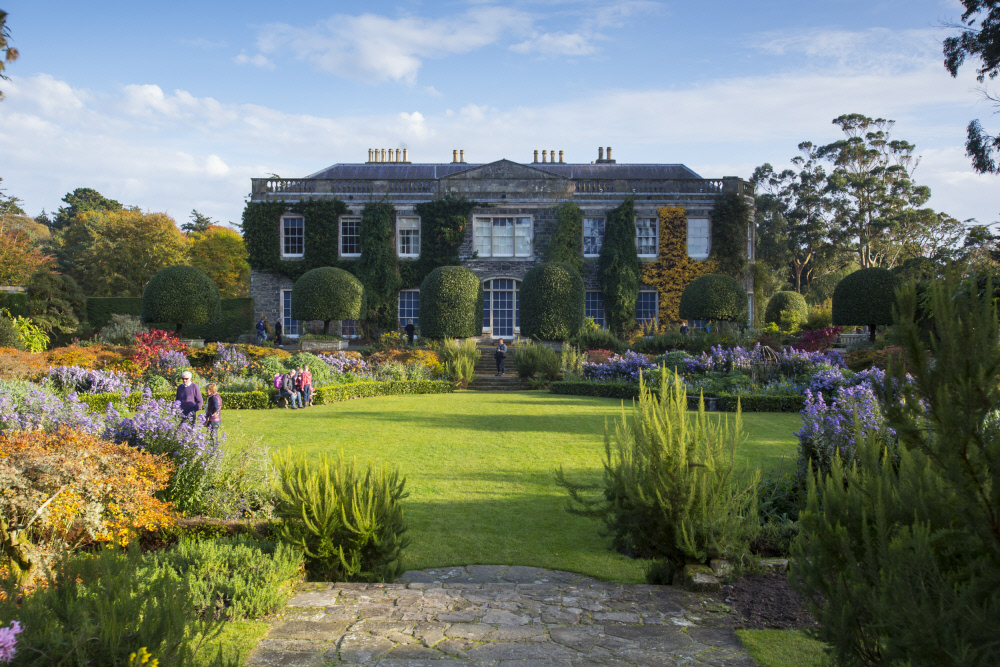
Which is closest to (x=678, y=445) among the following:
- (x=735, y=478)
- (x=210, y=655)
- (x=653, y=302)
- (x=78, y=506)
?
(x=735, y=478)

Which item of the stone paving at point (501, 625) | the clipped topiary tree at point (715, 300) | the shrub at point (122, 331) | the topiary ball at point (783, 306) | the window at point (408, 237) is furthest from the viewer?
the topiary ball at point (783, 306)

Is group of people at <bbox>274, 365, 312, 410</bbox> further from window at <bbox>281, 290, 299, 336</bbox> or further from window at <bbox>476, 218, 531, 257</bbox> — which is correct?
window at <bbox>476, 218, 531, 257</bbox>

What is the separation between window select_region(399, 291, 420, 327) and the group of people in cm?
1358

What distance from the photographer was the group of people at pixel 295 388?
42.4ft

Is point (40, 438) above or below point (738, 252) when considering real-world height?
below

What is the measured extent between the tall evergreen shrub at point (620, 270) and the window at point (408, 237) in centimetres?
733

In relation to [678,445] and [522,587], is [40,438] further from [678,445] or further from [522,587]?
[678,445]

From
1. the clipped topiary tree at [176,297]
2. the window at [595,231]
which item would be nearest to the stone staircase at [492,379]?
the window at [595,231]

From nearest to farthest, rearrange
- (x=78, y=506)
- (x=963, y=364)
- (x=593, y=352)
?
(x=963, y=364) → (x=78, y=506) → (x=593, y=352)

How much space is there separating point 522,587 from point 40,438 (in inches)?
142

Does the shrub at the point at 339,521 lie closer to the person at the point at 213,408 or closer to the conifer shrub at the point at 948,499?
the conifer shrub at the point at 948,499

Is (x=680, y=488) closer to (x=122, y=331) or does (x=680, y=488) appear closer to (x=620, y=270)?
(x=122, y=331)

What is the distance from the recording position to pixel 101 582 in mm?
2521

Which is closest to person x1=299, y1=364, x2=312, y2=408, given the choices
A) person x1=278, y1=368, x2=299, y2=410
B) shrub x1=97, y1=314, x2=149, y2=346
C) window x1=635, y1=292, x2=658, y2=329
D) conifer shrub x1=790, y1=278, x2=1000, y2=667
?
person x1=278, y1=368, x2=299, y2=410
